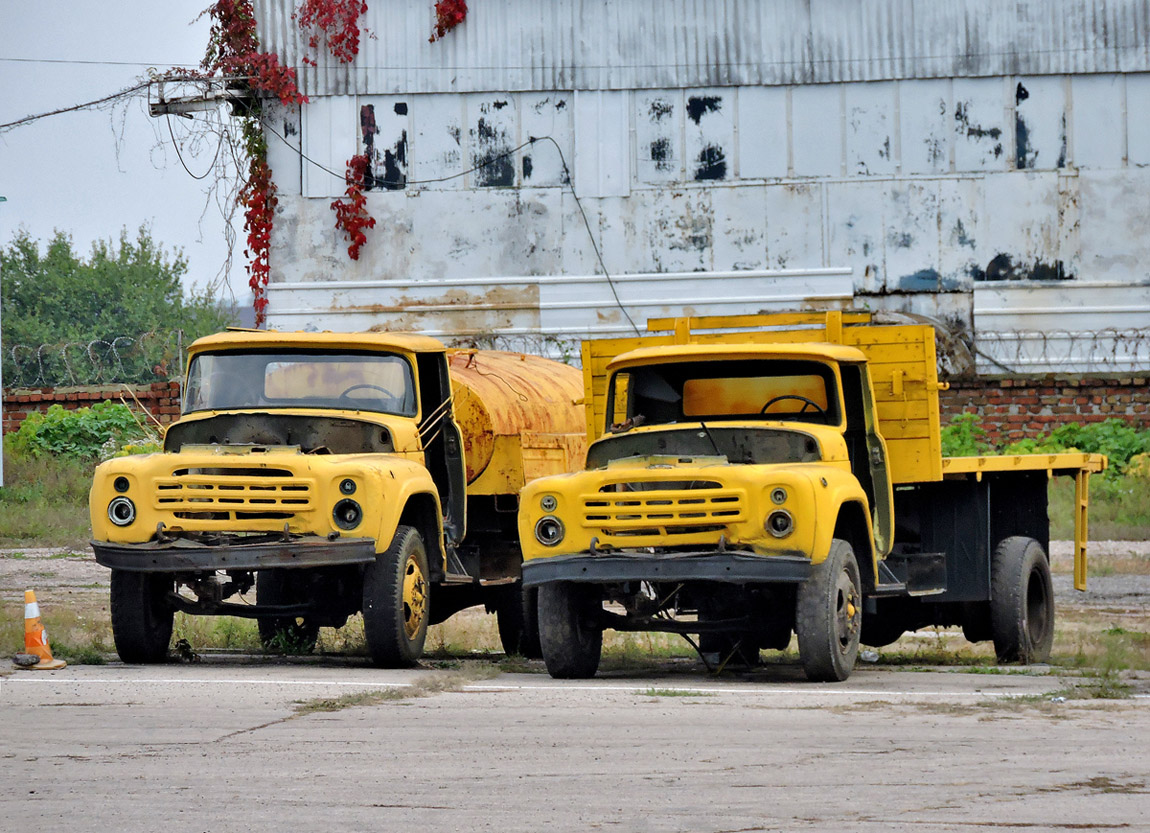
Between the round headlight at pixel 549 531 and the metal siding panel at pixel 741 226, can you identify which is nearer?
the round headlight at pixel 549 531

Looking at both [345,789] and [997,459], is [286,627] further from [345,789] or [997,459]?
[345,789]

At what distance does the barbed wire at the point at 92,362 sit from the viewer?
1155 inches

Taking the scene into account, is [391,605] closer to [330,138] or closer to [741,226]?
[741,226]

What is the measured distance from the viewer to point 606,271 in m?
27.0

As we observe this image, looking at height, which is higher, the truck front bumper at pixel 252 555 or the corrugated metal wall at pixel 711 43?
the corrugated metal wall at pixel 711 43

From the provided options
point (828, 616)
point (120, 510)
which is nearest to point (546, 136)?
point (120, 510)

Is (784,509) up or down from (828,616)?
up

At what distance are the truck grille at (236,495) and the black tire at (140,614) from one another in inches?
30.1

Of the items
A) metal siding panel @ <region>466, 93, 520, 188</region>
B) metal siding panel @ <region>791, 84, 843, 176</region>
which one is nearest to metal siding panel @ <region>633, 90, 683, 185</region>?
metal siding panel @ <region>791, 84, 843, 176</region>

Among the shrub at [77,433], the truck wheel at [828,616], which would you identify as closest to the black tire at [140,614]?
the truck wheel at [828,616]

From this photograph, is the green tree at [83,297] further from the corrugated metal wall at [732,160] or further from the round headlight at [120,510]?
the round headlight at [120,510]

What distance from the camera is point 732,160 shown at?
26.8 metres

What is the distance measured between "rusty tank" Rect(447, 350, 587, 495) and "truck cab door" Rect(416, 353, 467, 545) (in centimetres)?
27

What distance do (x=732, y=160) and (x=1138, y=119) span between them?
6147mm
